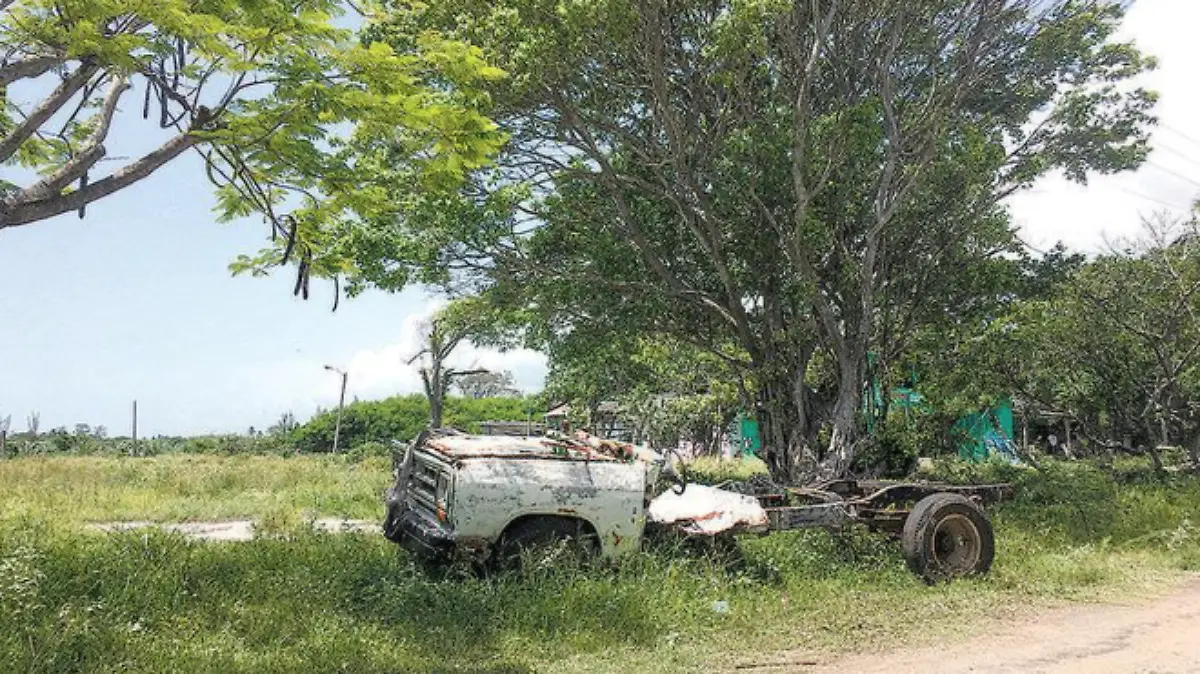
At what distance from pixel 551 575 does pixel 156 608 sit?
3.25 m

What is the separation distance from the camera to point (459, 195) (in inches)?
544

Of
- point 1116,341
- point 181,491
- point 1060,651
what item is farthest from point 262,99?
point 1116,341

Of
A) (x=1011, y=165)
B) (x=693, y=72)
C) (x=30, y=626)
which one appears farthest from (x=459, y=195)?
(x=1011, y=165)

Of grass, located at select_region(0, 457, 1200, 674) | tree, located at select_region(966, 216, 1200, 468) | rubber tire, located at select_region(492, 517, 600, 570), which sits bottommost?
grass, located at select_region(0, 457, 1200, 674)

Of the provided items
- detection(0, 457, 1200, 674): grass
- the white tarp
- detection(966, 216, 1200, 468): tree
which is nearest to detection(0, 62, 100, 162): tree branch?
detection(0, 457, 1200, 674): grass

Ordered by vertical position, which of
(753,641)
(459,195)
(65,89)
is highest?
(459,195)

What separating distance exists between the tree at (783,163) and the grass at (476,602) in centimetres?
512

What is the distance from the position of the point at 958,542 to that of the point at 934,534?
1.51 ft

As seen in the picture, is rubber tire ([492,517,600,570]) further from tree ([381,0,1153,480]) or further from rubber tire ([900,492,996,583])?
tree ([381,0,1153,480])

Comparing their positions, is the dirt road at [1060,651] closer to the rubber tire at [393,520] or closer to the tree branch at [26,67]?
the rubber tire at [393,520]

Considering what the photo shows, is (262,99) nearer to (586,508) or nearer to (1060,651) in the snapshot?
(586,508)

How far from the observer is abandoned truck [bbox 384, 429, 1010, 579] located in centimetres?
762

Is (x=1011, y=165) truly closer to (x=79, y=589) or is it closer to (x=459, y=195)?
(x=459, y=195)

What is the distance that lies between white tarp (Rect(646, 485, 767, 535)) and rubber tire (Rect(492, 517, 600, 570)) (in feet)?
2.90
